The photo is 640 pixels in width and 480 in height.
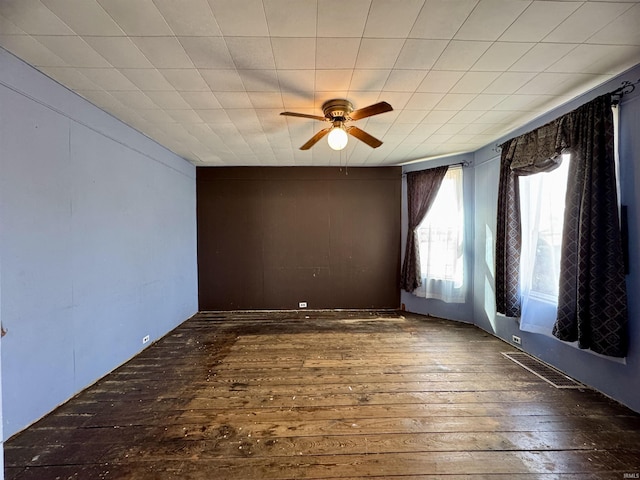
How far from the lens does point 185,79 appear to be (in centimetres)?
212

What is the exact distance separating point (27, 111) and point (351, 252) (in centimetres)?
404

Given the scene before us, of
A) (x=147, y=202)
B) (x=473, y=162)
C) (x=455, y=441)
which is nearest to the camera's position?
(x=455, y=441)

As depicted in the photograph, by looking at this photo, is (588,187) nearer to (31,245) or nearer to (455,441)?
(455,441)

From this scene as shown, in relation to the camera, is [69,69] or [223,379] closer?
[69,69]

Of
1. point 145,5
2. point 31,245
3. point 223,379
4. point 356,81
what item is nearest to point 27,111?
point 31,245

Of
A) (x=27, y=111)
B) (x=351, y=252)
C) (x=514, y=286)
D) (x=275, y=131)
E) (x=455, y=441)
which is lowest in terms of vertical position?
(x=455, y=441)

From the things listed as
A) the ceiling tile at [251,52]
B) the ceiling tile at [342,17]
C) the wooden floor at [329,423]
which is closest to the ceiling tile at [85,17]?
the ceiling tile at [251,52]

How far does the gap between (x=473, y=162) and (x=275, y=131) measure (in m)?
2.86

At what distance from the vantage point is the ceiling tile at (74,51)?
1.70m

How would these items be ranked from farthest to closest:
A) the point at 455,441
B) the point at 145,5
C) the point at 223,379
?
the point at 223,379
the point at 455,441
the point at 145,5

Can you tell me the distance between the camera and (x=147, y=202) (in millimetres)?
3324

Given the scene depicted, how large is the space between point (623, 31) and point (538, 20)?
58cm

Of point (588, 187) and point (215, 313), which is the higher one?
point (588, 187)

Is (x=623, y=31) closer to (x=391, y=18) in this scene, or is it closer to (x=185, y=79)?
(x=391, y=18)
